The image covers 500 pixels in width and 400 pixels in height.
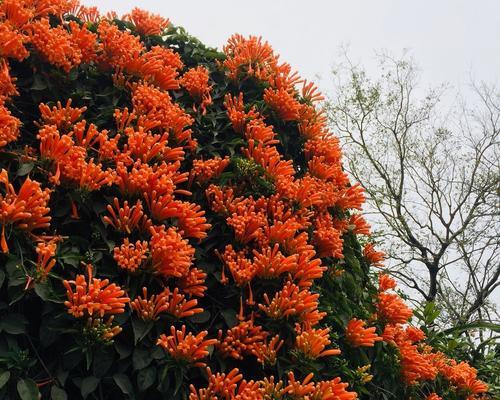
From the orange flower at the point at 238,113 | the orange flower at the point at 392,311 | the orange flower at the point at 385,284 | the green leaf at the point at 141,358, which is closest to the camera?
the green leaf at the point at 141,358

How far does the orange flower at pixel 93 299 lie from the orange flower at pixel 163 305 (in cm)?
9

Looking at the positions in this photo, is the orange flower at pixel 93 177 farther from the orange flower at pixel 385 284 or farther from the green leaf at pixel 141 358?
the orange flower at pixel 385 284

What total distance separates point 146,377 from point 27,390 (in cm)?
34

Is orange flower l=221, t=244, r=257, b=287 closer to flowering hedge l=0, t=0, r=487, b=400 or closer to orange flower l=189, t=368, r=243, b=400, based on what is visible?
flowering hedge l=0, t=0, r=487, b=400

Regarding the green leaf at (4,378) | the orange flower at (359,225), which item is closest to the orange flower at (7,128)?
the green leaf at (4,378)

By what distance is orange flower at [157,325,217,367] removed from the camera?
68.6 inches

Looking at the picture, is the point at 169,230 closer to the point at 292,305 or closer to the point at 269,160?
the point at 292,305

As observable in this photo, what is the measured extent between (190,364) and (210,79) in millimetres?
1536

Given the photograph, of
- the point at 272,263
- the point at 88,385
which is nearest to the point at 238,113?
the point at 272,263

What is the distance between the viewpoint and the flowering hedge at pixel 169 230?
171 centimetres

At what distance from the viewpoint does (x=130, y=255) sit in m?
1.83

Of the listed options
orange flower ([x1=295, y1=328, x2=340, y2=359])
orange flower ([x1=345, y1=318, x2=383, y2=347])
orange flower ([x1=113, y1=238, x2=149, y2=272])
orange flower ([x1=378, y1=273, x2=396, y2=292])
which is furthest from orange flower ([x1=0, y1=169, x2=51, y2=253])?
orange flower ([x1=378, y1=273, x2=396, y2=292])

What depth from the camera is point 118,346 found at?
176cm

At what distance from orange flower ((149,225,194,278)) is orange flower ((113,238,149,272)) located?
3 cm
